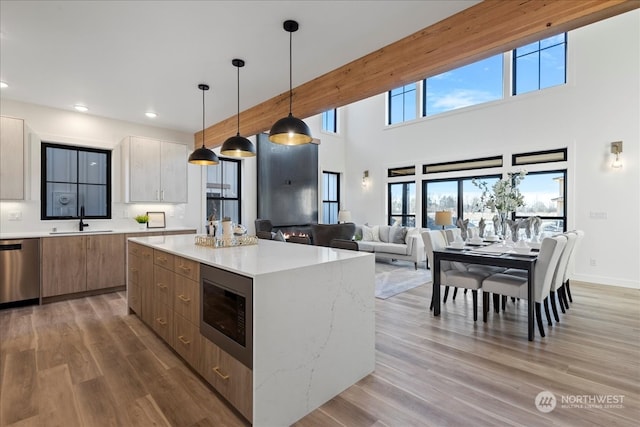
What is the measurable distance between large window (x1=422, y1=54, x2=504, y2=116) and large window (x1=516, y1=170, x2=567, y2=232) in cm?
194

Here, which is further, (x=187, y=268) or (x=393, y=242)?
(x=393, y=242)

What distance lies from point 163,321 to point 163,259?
0.56m

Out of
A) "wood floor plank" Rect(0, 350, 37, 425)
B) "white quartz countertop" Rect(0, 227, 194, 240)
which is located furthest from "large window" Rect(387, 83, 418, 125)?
"wood floor plank" Rect(0, 350, 37, 425)

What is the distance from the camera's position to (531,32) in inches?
82.7

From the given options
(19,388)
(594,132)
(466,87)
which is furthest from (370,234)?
(19,388)

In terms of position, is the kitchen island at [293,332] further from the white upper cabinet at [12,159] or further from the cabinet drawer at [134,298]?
the white upper cabinet at [12,159]

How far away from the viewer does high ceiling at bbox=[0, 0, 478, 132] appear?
2346mm

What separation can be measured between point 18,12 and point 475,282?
4.79m

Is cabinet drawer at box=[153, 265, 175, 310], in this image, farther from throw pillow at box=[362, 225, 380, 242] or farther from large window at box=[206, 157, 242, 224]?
throw pillow at box=[362, 225, 380, 242]

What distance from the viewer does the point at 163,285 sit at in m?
2.70

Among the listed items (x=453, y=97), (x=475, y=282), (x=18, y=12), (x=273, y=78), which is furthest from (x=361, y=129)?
(x=18, y=12)

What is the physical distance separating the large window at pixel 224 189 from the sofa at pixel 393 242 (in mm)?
2955

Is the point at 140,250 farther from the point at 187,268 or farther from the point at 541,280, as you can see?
the point at 541,280

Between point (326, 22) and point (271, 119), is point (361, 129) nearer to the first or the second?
point (271, 119)
